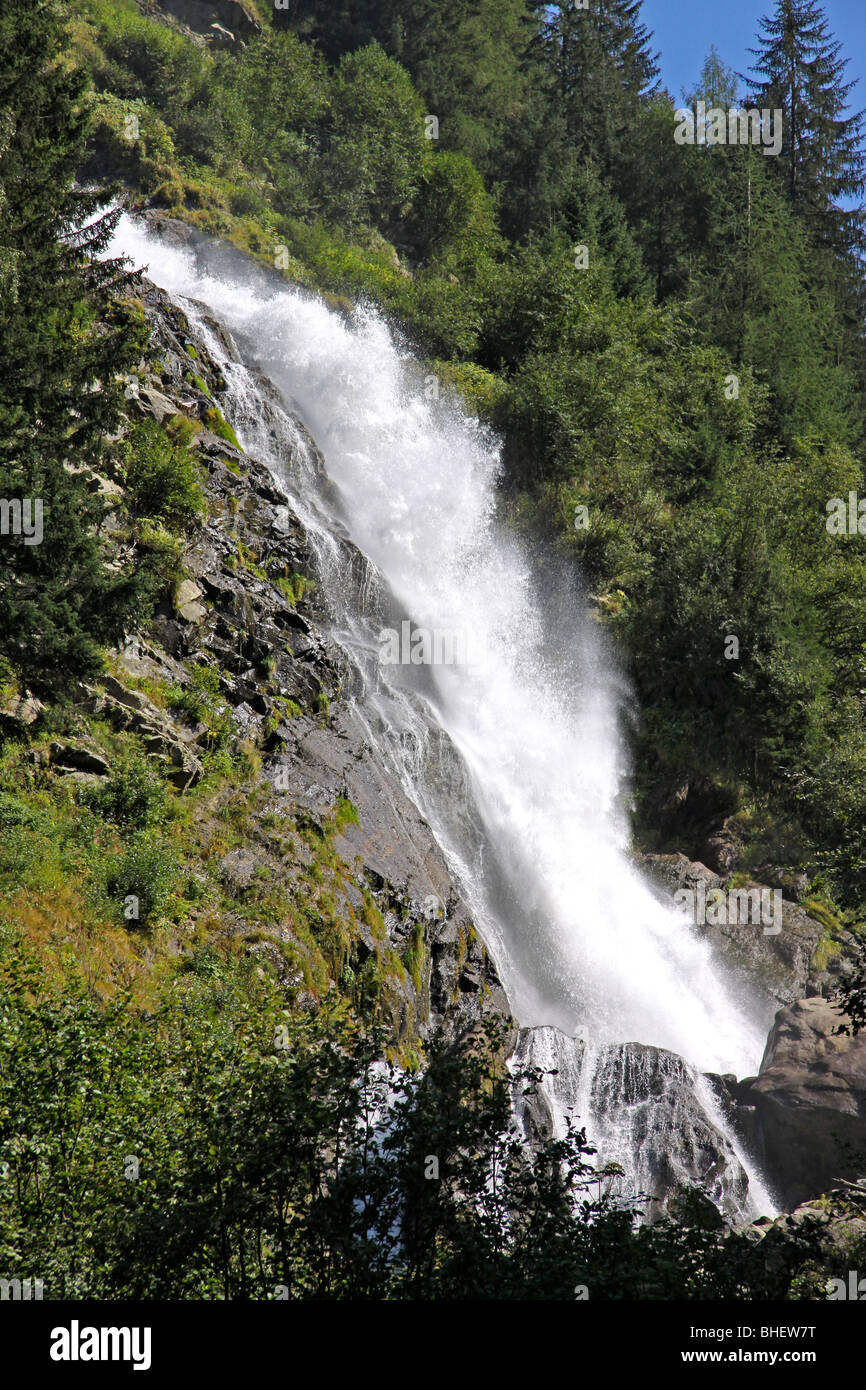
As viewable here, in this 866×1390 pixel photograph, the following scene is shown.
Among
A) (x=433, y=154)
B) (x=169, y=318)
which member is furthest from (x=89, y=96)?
(x=169, y=318)

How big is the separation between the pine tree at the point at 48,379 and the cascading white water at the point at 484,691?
8.01 meters

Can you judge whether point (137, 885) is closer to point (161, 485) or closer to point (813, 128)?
point (161, 485)

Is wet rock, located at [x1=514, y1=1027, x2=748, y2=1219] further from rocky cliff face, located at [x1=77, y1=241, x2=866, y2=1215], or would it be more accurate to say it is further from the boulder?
the boulder

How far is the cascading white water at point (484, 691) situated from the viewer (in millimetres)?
21078

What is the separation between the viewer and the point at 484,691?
26891 mm

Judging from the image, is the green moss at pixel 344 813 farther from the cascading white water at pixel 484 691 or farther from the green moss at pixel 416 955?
the cascading white water at pixel 484 691

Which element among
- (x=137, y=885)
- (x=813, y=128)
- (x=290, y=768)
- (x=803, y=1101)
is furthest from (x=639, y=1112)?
(x=813, y=128)

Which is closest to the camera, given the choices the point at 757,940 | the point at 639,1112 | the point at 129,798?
the point at 129,798

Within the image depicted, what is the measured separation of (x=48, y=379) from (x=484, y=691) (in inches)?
608

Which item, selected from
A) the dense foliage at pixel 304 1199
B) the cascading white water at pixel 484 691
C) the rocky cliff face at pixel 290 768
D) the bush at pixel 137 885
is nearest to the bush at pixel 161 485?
the rocky cliff face at pixel 290 768

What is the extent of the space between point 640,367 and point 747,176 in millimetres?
18085

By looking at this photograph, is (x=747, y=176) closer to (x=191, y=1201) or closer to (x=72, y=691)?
(x=72, y=691)

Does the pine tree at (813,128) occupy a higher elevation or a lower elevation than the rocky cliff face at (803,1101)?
higher

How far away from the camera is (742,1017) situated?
23.1m
